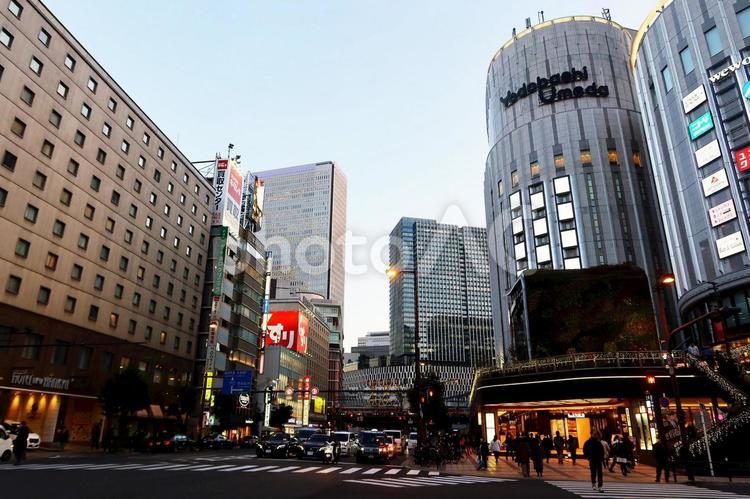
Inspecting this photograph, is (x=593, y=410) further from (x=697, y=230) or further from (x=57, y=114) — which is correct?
(x=57, y=114)

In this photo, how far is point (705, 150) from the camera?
45781mm

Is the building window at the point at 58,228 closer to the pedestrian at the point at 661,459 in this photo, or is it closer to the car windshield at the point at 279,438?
the car windshield at the point at 279,438

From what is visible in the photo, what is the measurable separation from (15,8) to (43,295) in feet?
73.8

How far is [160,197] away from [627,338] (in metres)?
56.5

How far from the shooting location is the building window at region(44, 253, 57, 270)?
40331mm

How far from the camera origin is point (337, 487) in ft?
52.5

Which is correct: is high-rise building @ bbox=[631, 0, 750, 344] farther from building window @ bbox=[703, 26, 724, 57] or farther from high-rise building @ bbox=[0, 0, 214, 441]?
high-rise building @ bbox=[0, 0, 214, 441]

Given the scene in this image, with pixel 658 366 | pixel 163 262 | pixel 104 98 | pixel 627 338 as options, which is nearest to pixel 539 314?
pixel 627 338

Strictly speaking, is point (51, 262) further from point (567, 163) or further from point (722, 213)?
point (567, 163)

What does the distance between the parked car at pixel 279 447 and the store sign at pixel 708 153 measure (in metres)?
43.4

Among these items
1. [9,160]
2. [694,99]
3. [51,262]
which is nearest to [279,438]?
[51,262]

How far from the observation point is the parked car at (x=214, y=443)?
49862 millimetres

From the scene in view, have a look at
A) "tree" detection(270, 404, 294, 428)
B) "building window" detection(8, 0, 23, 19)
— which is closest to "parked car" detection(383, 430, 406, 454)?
"tree" detection(270, 404, 294, 428)

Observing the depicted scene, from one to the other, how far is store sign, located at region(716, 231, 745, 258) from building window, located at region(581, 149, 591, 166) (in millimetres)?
32727
